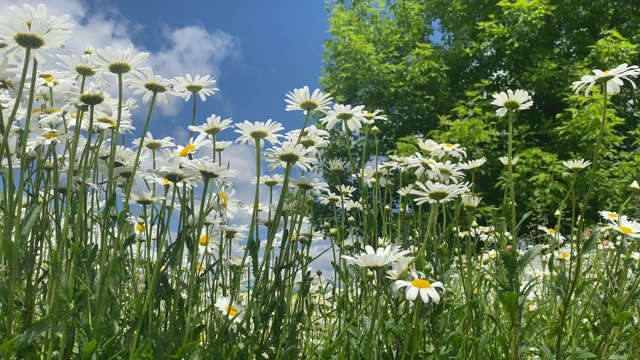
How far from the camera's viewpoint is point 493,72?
11.6m

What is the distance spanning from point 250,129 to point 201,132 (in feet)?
0.54

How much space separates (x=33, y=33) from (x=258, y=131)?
0.73 meters

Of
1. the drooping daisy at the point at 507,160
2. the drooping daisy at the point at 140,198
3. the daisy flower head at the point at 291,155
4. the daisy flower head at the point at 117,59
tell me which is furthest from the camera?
the drooping daisy at the point at 507,160

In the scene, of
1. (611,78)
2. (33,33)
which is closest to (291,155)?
(33,33)

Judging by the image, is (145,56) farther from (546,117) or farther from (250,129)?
(546,117)

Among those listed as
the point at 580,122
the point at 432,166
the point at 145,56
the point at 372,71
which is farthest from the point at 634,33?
the point at 145,56

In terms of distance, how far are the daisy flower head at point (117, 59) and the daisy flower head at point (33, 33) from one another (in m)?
0.22

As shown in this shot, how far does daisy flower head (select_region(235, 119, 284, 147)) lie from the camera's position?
6.53 ft

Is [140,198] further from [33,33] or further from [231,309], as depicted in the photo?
[33,33]

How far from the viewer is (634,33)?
11273 millimetres

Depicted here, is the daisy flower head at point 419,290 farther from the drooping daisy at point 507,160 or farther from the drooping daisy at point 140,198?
the drooping daisy at point 140,198

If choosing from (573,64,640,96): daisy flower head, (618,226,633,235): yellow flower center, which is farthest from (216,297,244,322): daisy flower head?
(618,226,633,235): yellow flower center

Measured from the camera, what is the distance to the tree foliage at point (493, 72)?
9742 millimetres

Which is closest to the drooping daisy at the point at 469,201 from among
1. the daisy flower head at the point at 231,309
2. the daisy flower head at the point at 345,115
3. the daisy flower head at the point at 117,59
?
the daisy flower head at the point at 345,115
